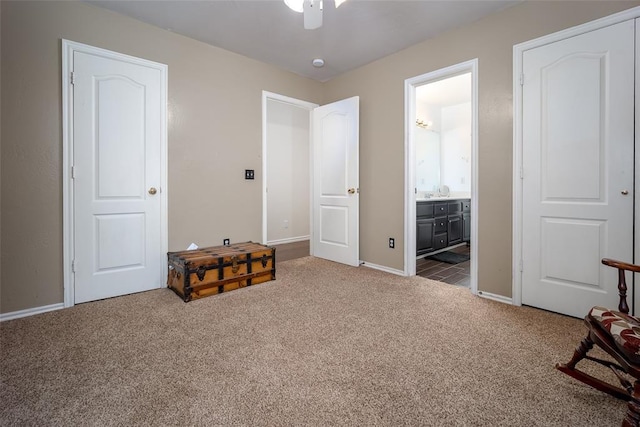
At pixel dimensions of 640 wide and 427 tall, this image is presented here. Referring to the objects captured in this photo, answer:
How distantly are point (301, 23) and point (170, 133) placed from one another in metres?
1.68

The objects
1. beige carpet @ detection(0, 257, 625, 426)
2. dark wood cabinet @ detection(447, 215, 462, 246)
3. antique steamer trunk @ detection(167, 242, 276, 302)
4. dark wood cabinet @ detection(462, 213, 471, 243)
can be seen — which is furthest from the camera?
dark wood cabinet @ detection(462, 213, 471, 243)

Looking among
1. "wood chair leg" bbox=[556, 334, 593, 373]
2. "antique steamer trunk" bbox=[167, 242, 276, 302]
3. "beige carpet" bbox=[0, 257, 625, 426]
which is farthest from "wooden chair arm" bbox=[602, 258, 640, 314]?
→ "antique steamer trunk" bbox=[167, 242, 276, 302]

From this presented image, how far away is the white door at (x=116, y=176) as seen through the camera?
2488 mm

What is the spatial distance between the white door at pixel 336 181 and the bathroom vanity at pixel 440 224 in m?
0.99

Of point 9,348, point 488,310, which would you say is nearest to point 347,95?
point 488,310

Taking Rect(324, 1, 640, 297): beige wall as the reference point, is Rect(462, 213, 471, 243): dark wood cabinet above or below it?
below

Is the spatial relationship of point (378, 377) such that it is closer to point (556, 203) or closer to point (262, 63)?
point (556, 203)

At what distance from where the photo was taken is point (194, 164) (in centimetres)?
312

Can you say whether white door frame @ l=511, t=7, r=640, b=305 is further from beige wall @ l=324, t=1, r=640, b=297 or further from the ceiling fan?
the ceiling fan

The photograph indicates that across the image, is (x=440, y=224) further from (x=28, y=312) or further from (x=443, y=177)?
(x=28, y=312)

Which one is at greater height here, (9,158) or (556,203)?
(9,158)

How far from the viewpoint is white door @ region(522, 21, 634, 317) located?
2.02 m

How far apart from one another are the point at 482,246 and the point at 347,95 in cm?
252

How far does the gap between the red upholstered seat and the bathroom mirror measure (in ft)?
13.7
